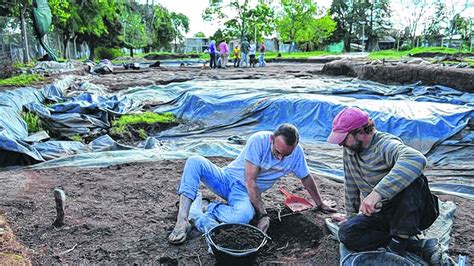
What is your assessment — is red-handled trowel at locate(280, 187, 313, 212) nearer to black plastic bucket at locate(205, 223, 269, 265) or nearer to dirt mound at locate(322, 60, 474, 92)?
black plastic bucket at locate(205, 223, 269, 265)

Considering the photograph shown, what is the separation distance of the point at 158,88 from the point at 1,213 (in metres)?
8.15

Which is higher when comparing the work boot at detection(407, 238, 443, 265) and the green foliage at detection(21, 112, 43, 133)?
the green foliage at detection(21, 112, 43, 133)

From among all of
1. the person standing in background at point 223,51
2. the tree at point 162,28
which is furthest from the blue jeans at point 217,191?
the tree at point 162,28

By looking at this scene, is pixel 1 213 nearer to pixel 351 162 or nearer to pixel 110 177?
pixel 110 177

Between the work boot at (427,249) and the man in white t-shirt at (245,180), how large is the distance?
971mm

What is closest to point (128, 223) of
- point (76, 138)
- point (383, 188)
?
point (383, 188)

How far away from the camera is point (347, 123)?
2391 millimetres

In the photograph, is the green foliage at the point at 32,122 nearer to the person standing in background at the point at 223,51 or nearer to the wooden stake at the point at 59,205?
the wooden stake at the point at 59,205

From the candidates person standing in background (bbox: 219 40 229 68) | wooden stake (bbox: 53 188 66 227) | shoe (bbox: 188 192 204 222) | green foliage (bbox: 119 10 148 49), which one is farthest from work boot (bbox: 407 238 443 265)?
green foliage (bbox: 119 10 148 49)

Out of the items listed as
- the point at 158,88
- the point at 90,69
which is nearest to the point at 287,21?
the point at 90,69

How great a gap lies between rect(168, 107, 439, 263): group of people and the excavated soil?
0.72ft

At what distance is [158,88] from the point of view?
11.2m

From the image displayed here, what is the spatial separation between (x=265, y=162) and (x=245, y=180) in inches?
8.9

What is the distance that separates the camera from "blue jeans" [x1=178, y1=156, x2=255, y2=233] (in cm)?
303
